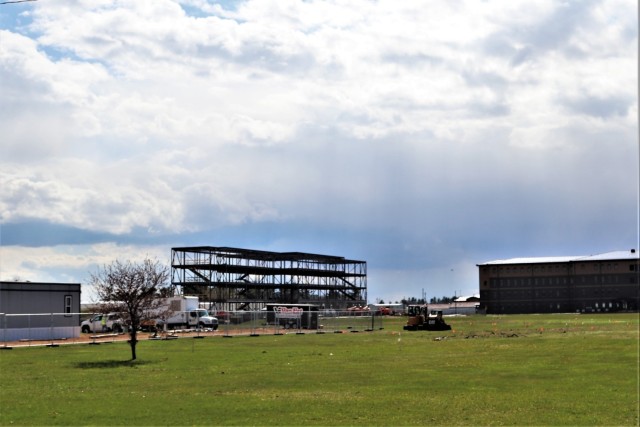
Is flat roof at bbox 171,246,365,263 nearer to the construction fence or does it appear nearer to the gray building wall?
the construction fence

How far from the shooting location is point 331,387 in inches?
1093

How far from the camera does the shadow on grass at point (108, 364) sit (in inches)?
1478

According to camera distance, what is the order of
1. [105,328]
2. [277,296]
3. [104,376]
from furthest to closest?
[277,296] → [105,328] → [104,376]

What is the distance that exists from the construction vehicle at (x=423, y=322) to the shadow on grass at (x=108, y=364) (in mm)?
41846

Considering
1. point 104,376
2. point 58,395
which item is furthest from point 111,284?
point 58,395

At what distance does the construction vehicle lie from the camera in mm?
77438

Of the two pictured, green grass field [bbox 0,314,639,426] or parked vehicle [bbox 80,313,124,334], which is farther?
parked vehicle [bbox 80,313,124,334]

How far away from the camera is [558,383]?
28062 millimetres

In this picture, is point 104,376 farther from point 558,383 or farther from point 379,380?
point 558,383

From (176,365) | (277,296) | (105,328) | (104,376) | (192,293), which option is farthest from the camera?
(277,296)

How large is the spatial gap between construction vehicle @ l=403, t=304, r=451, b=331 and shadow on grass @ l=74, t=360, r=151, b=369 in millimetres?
41846

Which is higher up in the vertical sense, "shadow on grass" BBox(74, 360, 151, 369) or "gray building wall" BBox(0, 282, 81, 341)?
"gray building wall" BBox(0, 282, 81, 341)

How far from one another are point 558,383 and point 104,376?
668 inches

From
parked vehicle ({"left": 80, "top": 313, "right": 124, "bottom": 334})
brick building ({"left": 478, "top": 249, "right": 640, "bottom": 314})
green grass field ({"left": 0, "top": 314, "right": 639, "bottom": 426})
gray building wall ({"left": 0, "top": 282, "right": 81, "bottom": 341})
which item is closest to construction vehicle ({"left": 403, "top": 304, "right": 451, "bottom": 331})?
parked vehicle ({"left": 80, "top": 313, "right": 124, "bottom": 334})
